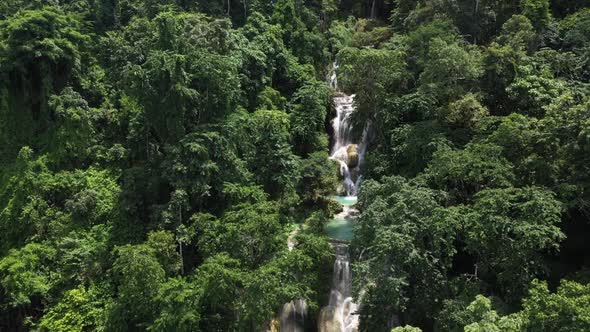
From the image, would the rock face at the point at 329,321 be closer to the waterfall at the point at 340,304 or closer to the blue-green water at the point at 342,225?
the waterfall at the point at 340,304

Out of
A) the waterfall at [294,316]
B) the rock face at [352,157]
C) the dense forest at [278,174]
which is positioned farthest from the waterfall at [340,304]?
the rock face at [352,157]

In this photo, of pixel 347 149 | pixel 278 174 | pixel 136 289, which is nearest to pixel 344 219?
pixel 278 174

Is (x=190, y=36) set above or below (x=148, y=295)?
above

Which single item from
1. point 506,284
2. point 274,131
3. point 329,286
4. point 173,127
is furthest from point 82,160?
point 506,284

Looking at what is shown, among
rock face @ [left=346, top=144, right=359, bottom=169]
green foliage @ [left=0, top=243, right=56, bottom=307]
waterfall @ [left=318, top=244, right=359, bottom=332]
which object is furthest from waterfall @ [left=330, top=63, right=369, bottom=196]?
green foliage @ [left=0, top=243, right=56, bottom=307]

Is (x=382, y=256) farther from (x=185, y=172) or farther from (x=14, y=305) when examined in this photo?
(x=14, y=305)
